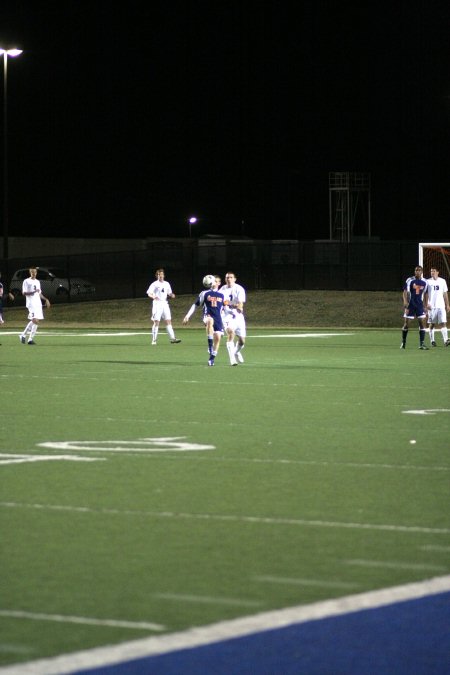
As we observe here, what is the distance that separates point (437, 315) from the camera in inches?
1458

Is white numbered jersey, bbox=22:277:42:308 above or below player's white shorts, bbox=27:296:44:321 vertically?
above

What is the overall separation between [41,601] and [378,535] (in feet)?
8.62

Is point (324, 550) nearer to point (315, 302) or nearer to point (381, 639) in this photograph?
point (381, 639)

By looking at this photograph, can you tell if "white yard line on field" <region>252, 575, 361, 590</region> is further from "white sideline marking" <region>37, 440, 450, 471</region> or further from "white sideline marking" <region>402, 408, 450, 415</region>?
"white sideline marking" <region>402, 408, 450, 415</region>

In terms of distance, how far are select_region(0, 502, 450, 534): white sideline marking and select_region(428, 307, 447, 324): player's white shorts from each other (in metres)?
27.8

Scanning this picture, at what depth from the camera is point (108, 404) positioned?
61.7 ft

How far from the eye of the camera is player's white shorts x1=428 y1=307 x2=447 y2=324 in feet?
121

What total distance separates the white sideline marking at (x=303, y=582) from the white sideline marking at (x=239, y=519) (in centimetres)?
166

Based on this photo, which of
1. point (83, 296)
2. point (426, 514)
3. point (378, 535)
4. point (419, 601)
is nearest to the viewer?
point (419, 601)

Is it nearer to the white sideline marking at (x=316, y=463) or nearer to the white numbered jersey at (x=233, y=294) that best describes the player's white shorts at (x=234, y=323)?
the white numbered jersey at (x=233, y=294)

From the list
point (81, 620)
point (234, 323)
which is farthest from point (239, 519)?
point (234, 323)

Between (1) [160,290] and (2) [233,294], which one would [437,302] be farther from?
(2) [233,294]

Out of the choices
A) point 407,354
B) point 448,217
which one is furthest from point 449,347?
point 448,217

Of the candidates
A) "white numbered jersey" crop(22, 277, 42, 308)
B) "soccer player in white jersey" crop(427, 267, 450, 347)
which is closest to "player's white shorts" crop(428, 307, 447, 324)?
"soccer player in white jersey" crop(427, 267, 450, 347)
